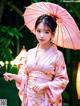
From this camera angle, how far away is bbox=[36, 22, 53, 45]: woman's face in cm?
474

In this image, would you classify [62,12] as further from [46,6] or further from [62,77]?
[62,77]

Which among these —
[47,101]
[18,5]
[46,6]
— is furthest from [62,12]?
[18,5]

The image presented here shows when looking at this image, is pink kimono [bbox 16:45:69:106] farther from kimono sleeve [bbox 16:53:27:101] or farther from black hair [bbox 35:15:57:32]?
black hair [bbox 35:15:57:32]

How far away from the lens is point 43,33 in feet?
15.6

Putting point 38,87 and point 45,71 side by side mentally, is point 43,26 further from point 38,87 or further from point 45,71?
point 38,87

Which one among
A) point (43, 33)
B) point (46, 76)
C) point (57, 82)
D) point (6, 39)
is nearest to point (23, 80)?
point (46, 76)

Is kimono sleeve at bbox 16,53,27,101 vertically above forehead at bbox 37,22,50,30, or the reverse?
forehead at bbox 37,22,50,30

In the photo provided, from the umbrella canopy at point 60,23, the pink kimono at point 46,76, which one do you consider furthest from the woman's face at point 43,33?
the umbrella canopy at point 60,23

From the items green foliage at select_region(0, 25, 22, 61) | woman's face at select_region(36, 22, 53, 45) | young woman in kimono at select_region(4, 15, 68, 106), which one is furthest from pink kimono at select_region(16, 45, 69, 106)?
green foliage at select_region(0, 25, 22, 61)

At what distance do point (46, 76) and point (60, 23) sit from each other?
2.02 ft

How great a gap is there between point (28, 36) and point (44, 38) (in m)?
4.39

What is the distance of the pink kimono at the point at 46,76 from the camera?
15.6 feet

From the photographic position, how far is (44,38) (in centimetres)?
473

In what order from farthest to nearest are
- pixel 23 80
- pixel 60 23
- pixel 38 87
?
pixel 60 23 < pixel 23 80 < pixel 38 87
